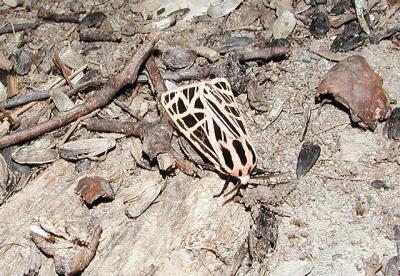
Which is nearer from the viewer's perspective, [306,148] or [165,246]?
[165,246]

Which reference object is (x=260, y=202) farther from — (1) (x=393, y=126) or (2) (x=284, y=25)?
(2) (x=284, y=25)

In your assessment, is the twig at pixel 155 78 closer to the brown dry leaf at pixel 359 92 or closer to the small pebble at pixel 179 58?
the small pebble at pixel 179 58

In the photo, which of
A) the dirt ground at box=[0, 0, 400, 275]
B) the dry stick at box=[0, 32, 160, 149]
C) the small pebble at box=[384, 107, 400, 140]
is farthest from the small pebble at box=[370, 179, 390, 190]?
the dry stick at box=[0, 32, 160, 149]

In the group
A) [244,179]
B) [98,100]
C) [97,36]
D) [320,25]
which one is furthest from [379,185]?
[97,36]

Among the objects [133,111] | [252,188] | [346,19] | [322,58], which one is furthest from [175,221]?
[346,19]

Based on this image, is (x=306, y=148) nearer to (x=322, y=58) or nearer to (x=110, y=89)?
(x=322, y=58)
